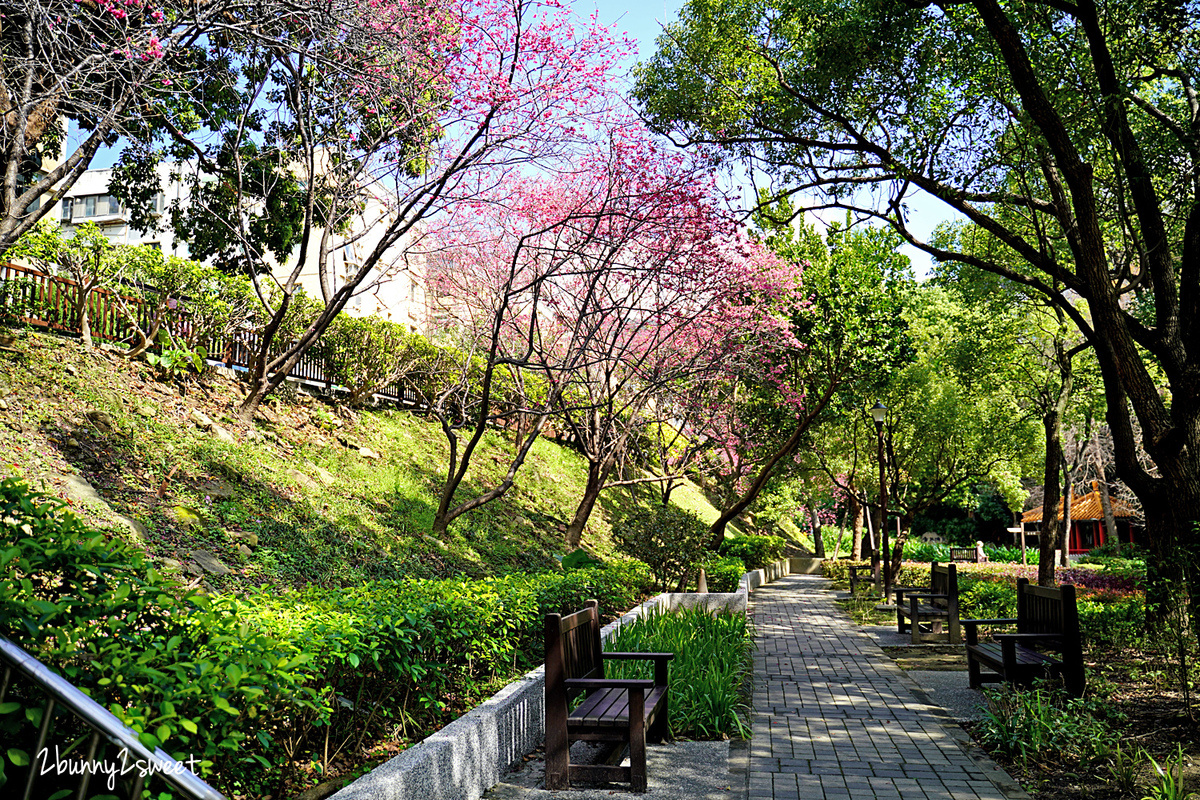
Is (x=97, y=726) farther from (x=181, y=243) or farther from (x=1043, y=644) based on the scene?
(x=181, y=243)

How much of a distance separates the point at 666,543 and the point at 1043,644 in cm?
695

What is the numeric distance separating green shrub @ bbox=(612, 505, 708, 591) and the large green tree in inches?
231

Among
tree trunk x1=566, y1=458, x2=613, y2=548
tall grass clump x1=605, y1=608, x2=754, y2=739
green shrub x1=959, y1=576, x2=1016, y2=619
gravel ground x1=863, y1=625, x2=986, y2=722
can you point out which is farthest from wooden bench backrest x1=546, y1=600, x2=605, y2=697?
tree trunk x1=566, y1=458, x2=613, y2=548

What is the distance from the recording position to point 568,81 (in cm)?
990

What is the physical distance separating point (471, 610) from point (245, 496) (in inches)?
220

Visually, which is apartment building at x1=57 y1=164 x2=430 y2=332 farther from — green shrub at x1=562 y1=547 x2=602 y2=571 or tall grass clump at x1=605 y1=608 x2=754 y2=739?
tall grass clump at x1=605 y1=608 x2=754 y2=739

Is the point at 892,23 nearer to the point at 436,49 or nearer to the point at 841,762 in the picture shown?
the point at 436,49

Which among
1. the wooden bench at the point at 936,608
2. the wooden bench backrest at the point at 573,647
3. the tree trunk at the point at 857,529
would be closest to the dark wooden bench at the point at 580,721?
the wooden bench backrest at the point at 573,647

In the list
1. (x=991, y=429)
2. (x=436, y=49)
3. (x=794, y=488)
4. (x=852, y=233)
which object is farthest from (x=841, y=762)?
(x=794, y=488)

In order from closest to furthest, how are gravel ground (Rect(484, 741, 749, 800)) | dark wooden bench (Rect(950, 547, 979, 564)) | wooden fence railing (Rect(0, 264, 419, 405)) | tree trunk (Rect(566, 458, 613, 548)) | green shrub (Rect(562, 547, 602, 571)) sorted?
gravel ground (Rect(484, 741, 749, 800)), wooden fence railing (Rect(0, 264, 419, 405)), green shrub (Rect(562, 547, 602, 571)), tree trunk (Rect(566, 458, 613, 548)), dark wooden bench (Rect(950, 547, 979, 564))

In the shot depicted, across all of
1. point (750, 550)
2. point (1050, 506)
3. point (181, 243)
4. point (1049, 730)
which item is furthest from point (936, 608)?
point (181, 243)

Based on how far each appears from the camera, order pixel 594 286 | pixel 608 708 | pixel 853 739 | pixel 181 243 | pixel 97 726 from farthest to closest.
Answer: pixel 181 243 → pixel 594 286 → pixel 853 739 → pixel 608 708 → pixel 97 726

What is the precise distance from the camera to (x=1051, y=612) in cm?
696

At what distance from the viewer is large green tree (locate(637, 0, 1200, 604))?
7875 mm
